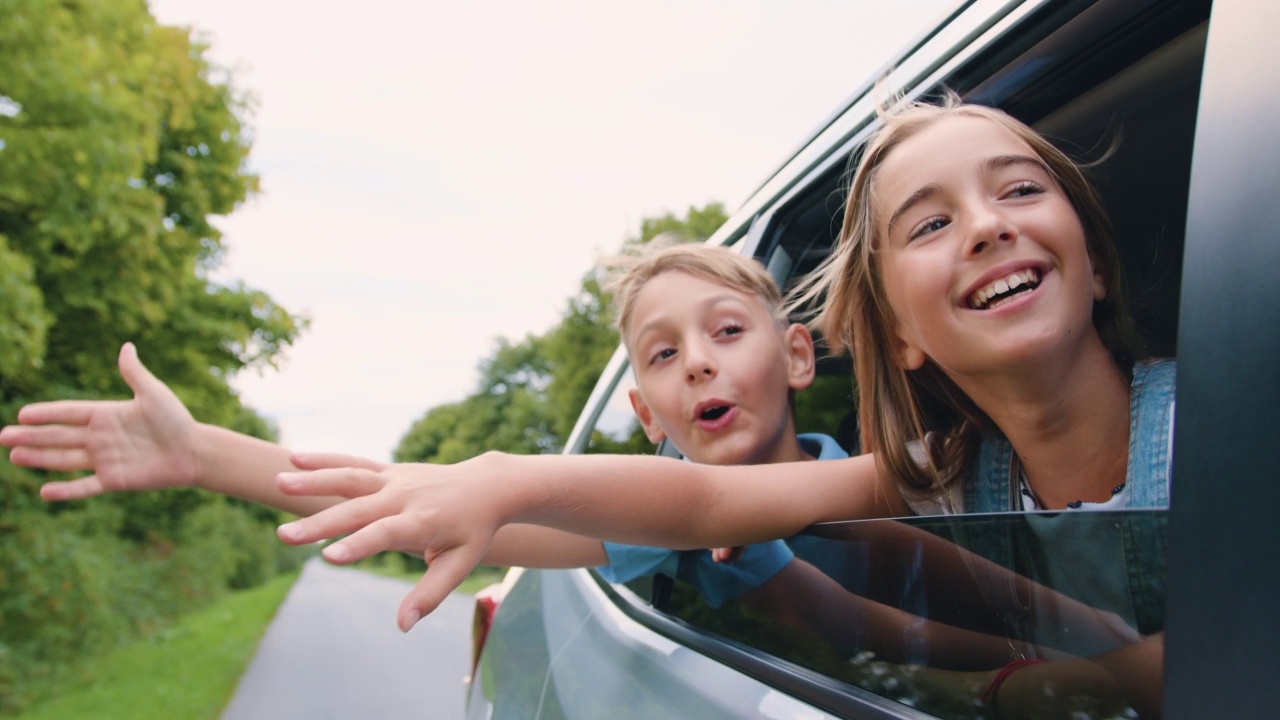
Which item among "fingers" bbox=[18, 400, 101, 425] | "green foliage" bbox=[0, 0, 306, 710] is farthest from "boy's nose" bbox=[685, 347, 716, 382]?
"green foliage" bbox=[0, 0, 306, 710]

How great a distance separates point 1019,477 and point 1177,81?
1.93 feet

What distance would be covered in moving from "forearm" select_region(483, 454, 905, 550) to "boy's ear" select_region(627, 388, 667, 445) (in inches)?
37.5

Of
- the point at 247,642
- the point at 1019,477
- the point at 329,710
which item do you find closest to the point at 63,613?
the point at 247,642

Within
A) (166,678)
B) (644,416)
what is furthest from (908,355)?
(166,678)

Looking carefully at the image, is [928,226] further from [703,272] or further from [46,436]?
[46,436]

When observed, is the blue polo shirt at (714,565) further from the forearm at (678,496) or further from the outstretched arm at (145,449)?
the outstretched arm at (145,449)

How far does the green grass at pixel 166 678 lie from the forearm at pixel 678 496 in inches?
354

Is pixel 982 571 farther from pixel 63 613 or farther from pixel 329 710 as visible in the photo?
pixel 63 613

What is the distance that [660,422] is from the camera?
2281mm

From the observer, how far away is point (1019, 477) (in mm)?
1500

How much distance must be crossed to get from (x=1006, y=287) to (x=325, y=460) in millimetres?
885

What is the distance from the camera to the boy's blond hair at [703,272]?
2254 mm

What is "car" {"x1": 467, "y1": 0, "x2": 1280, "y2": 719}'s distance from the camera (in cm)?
65

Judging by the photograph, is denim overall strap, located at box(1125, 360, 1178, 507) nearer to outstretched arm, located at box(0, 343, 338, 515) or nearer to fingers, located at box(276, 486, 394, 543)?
fingers, located at box(276, 486, 394, 543)
